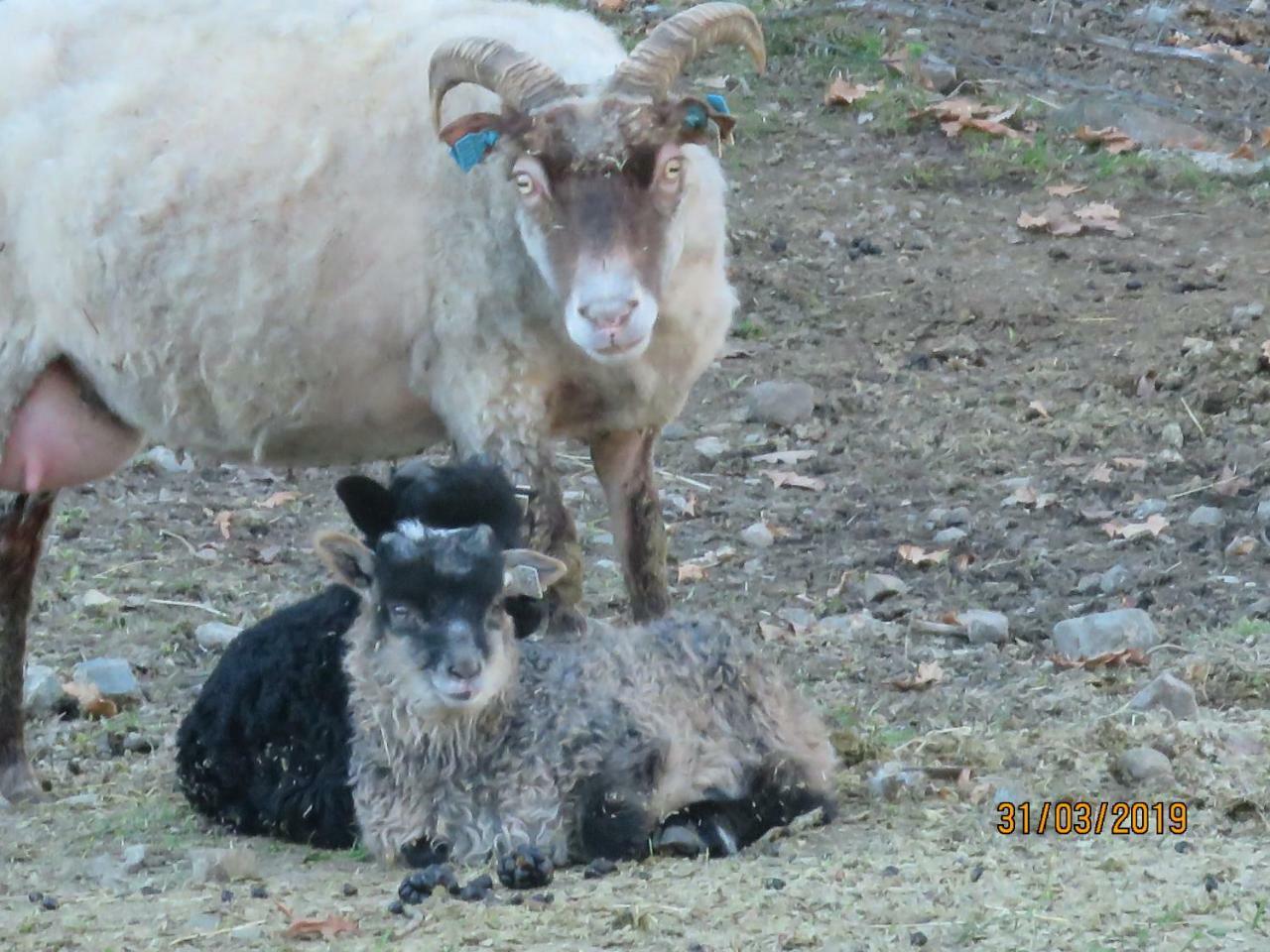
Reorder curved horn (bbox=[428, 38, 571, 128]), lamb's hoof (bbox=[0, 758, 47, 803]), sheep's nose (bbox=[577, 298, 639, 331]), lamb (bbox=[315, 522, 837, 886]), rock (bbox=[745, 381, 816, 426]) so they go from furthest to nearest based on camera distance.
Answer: rock (bbox=[745, 381, 816, 426])
lamb's hoof (bbox=[0, 758, 47, 803])
curved horn (bbox=[428, 38, 571, 128])
sheep's nose (bbox=[577, 298, 639, 331])
lamb (bbox=[315, 522, 837, 886])

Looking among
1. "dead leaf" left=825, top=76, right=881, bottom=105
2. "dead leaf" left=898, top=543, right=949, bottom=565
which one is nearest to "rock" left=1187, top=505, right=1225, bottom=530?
"dead leaf" left=898, top=543, right=949, bottom=565

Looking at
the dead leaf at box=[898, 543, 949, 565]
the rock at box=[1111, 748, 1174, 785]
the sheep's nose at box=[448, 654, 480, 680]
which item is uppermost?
the dead leaf at box=[898, 543, 949, 565]

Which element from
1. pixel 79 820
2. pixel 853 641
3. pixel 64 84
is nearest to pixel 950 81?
pixel 853 641

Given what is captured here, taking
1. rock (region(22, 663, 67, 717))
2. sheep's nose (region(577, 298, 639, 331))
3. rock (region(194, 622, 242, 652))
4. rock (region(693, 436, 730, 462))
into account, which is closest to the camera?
sheep's nose (region(577, 298, 639, 331))

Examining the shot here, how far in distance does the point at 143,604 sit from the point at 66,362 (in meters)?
1.45

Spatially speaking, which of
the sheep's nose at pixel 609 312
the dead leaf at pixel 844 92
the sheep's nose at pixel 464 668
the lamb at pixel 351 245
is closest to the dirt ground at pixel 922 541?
the dead leaf at pixel 844 92

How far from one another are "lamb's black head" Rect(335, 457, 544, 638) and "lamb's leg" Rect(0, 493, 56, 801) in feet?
6.01

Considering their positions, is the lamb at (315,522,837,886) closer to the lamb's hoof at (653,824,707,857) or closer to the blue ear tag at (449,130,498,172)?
the lamb's hoof at (653,824,707,857)

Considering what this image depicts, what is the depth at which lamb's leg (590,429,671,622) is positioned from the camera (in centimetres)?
738

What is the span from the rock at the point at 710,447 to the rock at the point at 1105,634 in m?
3.00

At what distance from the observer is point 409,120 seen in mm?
6969

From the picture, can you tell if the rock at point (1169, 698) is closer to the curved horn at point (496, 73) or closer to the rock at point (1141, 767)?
the rock at point (1141, 767)

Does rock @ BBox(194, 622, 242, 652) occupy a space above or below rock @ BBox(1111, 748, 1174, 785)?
above

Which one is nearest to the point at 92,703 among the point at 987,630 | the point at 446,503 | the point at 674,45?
the point at 446,503
